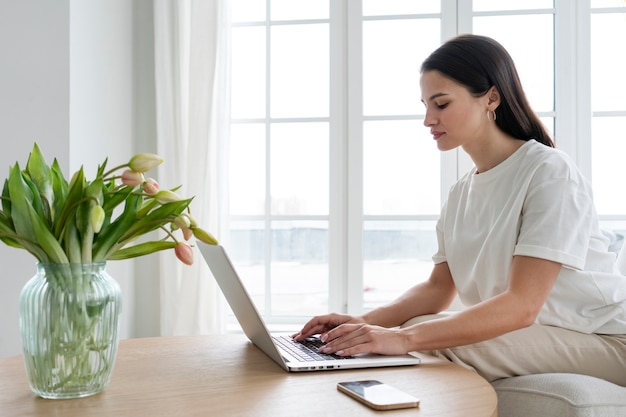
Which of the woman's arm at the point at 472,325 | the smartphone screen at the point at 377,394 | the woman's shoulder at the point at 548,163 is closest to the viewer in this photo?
the smartphone screen at the point at 377,394

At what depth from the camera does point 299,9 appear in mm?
3105

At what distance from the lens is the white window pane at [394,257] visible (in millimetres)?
3061

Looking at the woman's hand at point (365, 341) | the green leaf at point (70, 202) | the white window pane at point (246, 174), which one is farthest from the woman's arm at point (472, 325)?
the white window pane at point (246, 174)

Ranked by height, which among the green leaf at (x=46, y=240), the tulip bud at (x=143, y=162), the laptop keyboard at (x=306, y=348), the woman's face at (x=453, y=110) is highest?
the woman's face at (x=453, y=110)

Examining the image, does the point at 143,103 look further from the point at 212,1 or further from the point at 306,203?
the point at 306,203

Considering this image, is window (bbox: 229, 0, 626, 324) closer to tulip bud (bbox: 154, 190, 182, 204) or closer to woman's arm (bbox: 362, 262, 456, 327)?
woman's arm (bbox: 362, 262, 456, 327)

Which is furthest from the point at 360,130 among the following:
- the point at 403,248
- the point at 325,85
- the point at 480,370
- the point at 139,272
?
the point at 480,370

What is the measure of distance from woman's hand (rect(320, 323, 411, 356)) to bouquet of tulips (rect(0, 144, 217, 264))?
37cm

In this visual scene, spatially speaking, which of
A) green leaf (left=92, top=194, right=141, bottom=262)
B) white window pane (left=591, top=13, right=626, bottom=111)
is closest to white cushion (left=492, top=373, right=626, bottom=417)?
green leaf (left=92, top=194, right=141, bottom=262)

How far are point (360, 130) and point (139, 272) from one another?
3.71 feet

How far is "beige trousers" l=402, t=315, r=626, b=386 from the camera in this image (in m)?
1.53

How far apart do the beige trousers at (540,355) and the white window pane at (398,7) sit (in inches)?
72.6

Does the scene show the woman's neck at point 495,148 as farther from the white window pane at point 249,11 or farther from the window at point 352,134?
the white window pane at point 249,11

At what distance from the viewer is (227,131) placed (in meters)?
2.92
